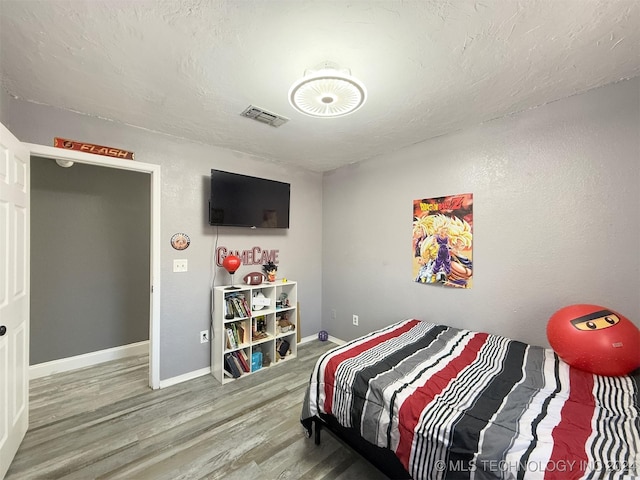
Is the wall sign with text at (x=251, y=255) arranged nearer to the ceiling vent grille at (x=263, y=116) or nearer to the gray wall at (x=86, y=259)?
the gray wall at (x=86, y=259)

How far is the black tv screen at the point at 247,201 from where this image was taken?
8.86 feet

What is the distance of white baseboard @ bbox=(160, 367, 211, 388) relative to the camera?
8.33ft

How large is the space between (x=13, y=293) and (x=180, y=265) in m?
1.11

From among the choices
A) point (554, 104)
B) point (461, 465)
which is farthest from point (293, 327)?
point (554, 104)

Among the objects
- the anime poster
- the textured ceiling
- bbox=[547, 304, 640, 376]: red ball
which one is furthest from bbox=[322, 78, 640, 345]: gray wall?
bbox=[547, 304, 640, 376]: red ball

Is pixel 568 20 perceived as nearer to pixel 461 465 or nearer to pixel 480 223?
pixel 480 223

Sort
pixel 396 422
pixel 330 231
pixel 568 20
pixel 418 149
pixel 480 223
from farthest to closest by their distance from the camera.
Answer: pixel 330 231 → pixel 418 149 → pixel 480 223 → pixel 396 422 → pixel 568 20

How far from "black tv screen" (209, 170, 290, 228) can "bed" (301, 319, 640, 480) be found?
1735 mm

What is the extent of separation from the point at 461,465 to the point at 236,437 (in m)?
1.50

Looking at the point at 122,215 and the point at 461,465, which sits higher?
the point at 122,215

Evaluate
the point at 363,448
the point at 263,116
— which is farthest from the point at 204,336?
the point at 263,116

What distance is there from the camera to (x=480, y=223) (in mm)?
2324

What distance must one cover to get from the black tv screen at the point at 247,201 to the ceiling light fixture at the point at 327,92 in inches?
57.6

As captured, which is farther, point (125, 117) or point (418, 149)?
point (418, 149)
